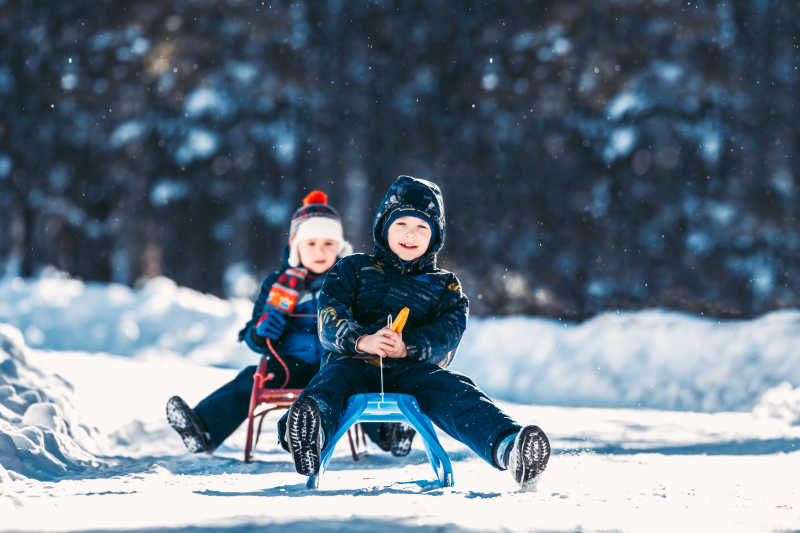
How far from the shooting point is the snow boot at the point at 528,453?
2773mm

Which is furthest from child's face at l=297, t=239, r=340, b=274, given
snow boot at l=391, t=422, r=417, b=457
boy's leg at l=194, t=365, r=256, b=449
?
snow boot at l=391, t=422, r=417, b=457

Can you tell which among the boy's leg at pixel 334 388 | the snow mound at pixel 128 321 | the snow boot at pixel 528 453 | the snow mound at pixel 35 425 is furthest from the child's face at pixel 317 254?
the snow mound at pixel 128 321

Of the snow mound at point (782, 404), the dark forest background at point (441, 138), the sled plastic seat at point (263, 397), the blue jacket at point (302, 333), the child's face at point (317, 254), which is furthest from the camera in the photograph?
the dark forest background at point (441, 138)

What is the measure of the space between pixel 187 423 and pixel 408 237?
1.57m

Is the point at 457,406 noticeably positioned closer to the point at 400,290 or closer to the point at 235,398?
the point at 400,290

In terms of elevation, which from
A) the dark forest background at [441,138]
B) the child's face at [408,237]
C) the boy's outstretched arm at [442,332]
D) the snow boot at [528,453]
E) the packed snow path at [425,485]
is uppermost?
the dark forest background at [441,138]

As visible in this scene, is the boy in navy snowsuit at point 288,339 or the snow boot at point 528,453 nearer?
the snow boot at point 528,453

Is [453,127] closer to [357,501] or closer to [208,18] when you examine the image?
[208,18]

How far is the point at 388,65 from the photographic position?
1224cm

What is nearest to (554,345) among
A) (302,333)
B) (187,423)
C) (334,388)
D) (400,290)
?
(302,333)

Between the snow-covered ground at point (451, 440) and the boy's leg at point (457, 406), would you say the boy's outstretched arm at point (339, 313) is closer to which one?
the boy's leg at point (457, 406)

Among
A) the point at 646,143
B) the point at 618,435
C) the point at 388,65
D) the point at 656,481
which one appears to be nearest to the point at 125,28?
the point at 388,65

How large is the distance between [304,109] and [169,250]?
11.9 ft

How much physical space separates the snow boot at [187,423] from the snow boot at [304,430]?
1.40 meters
